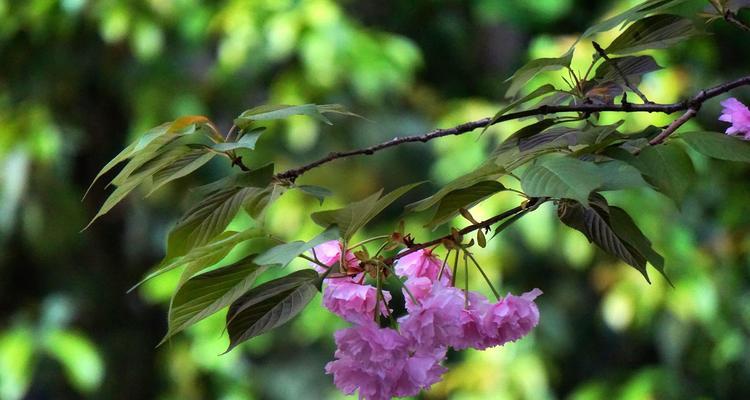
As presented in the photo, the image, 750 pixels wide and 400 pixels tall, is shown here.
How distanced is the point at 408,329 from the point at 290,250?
0.08m

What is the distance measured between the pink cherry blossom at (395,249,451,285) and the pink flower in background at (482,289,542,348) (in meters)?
0.03

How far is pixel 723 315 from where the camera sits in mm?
2113

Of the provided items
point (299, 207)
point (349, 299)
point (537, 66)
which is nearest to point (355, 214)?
point (349, 299)

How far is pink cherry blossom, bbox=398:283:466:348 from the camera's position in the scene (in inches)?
20.0

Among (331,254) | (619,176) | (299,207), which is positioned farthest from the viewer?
(299,207)

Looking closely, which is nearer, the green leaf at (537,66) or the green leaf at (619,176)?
the green leaf at (619,176)

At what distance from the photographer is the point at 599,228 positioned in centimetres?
54

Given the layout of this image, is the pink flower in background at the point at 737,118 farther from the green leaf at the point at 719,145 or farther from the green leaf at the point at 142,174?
the green leaf at the point at 142,174

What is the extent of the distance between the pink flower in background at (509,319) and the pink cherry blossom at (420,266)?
35 mm

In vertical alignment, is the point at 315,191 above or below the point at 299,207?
above

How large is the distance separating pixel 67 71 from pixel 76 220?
370mm

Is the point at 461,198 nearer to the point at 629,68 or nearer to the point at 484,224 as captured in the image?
the point at 484,224

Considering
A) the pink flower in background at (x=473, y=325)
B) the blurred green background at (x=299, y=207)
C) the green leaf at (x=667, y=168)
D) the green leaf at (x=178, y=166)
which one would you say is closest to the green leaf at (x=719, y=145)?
the green leaf at (x=667, y=168)

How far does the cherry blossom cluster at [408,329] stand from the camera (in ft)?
1.66
